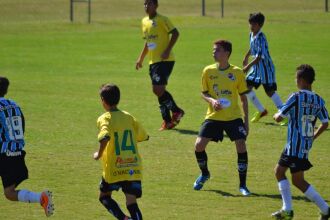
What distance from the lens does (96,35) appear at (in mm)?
34875

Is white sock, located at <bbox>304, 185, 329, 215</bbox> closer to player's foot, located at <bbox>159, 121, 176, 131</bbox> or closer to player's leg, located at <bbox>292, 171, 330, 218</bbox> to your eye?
player's leg, located at <bbox>292, 171, 330, 218</bbox>

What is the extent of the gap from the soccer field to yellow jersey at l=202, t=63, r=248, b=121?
1083 mm

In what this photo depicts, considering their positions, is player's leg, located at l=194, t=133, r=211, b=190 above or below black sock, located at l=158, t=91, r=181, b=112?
above

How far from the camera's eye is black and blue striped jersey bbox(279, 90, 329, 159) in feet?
31.7

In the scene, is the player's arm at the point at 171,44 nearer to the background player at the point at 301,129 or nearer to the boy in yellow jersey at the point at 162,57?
the boy in yellow jersey at the point at 162,57

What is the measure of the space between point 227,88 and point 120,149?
2.71m

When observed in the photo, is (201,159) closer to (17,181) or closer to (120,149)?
(120,149)

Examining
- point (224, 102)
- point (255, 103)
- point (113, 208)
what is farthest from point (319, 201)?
point (255, 103)

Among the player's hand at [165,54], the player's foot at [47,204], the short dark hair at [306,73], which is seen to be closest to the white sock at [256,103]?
the player's hand at [165,54]

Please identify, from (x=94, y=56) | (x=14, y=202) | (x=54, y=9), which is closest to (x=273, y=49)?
(x=94, y=56)

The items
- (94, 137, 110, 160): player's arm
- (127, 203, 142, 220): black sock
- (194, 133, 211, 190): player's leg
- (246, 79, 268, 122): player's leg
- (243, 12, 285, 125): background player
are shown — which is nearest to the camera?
(94, 137, 110, 160): player's arm

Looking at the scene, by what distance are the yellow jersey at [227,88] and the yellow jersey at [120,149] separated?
2456mm

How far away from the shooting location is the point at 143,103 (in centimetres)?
1923

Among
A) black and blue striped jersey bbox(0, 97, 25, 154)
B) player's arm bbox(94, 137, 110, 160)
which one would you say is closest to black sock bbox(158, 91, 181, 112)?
black and blue striped jersey bbox(0, 97, 25, 154)
